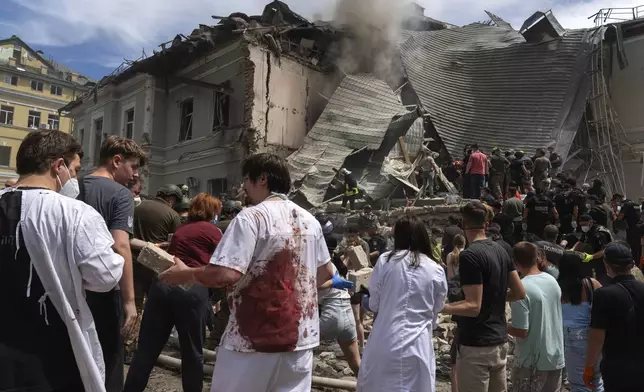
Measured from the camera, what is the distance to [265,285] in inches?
84.7

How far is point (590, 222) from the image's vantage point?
7617mm

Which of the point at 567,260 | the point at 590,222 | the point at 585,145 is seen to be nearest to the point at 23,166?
the point at 567,260

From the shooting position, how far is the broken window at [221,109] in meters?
17.1

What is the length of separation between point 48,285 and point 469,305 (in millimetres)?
2188

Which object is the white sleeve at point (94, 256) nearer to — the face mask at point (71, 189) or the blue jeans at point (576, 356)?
the face mask at point (71, 189)

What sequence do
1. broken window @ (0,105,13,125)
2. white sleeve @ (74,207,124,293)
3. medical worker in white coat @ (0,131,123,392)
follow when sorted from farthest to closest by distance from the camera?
broken window @ (0,105,13,125)
white sleeve @ (74,207,124,293)
medical worker in white coat @ (0,131,123,392)

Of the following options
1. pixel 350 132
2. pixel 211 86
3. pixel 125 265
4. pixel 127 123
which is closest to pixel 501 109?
pixel 350 132

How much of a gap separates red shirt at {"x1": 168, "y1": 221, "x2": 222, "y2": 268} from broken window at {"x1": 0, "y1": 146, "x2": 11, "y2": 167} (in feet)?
151

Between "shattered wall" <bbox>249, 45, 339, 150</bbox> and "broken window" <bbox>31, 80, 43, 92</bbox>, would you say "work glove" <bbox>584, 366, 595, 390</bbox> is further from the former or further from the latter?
"broken window" <bbox>31, 80, 43, 92</bbox>

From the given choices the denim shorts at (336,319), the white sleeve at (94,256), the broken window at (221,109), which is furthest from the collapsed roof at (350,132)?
the white sleeve at (94,256)

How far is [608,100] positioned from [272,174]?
61.1ft

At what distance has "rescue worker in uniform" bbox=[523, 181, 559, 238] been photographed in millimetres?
8203

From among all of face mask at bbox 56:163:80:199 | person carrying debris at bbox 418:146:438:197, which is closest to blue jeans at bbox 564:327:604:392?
face mask at bbox 56:163:80:199

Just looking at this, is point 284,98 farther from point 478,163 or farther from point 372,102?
point 478,163
